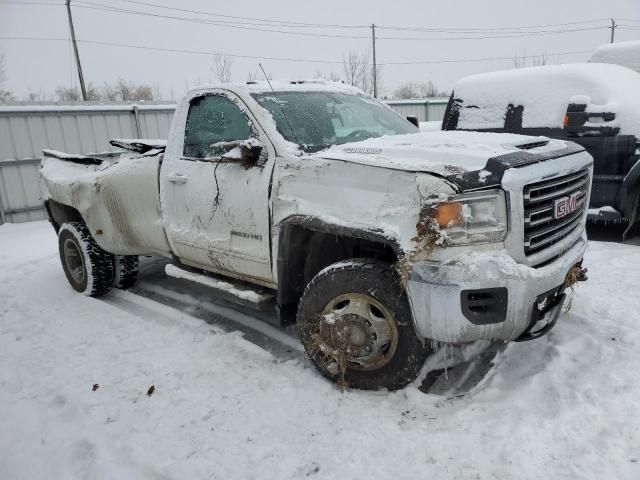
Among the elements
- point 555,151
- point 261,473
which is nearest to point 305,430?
point 261,473

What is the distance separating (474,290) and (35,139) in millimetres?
10059

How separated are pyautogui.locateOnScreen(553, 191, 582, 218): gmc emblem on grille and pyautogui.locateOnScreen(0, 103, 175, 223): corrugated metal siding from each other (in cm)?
905

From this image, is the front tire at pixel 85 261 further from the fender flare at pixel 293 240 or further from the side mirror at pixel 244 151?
the fender flare at pixel 293 240

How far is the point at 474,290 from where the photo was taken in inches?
96.5

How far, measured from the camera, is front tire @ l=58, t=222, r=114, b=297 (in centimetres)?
492

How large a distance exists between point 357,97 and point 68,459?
3.36 meters

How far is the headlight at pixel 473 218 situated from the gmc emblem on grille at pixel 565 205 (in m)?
0.48

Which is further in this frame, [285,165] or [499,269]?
[285,165]

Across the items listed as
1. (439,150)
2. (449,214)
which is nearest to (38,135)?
(439,150)

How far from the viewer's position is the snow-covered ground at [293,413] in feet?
7.84

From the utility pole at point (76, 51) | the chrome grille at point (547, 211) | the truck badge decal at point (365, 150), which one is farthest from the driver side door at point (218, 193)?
the utility pole at point (76, 51)

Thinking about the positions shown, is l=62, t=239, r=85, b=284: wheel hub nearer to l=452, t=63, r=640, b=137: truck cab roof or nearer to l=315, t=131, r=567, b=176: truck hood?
l=315, t=131, r=567, b=176: truck hood

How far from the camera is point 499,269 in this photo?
2434 millimetres

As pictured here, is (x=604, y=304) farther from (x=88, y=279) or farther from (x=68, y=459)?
(x=88, y=279)
